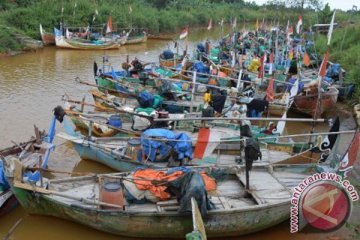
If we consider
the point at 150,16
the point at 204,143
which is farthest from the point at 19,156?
the point at 150,16

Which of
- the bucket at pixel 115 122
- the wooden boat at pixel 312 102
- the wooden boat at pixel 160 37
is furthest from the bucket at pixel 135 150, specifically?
the wooden boat at pixel 160 37

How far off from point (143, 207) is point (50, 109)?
1001cm

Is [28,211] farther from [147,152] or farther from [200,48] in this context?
[200,48]

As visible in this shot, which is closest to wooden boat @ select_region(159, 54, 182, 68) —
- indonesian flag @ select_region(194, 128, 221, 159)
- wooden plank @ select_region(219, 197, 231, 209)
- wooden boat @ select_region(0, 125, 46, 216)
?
wooden boat @ select_region(0, 125, 46, 216)

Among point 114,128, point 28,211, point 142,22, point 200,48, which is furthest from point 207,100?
point 142,22

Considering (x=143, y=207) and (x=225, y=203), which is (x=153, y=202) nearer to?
(x=143, y=207)

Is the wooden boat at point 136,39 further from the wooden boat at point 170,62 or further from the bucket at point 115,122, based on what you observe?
the bucket at point 115,122

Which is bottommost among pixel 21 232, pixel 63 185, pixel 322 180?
pixel 21 232

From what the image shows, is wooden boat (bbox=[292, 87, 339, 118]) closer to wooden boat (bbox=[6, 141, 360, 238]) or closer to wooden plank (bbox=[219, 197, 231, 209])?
wooden boat (bbox=[6, 141, 360, 238])

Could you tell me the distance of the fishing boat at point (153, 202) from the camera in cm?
801

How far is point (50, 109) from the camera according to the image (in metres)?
16.9

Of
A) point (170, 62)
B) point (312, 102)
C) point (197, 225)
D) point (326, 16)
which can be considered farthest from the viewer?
point (326, 16)

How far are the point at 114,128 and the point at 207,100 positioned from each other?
378 cm

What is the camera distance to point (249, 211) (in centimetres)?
822
